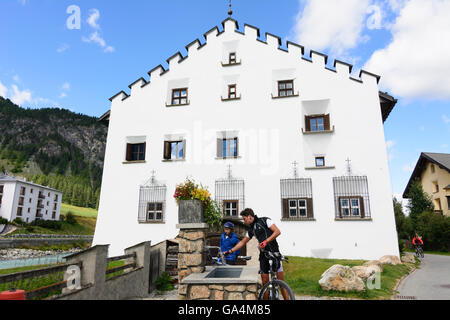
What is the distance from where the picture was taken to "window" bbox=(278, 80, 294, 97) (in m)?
17.9

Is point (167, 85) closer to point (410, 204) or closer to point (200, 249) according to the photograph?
point (200, 249)

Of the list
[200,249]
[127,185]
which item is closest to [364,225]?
[200,249]

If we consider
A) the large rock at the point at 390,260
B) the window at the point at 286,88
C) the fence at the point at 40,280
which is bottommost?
the large rock at the point at 390,260

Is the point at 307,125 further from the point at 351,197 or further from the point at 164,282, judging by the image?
the point at 164,282

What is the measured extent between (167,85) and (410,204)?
3177 centimetres

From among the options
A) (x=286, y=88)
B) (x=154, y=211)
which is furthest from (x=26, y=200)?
(x=286, y=88)

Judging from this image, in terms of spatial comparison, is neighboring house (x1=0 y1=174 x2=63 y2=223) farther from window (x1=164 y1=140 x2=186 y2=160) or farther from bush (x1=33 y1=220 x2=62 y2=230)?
window (x1=164 y1=140 x2=186 y2=160)

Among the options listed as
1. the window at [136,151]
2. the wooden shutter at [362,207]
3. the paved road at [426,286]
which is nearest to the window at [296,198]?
the wooden shutter at [362,207]

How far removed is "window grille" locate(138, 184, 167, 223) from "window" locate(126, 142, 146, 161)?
8.07 ft

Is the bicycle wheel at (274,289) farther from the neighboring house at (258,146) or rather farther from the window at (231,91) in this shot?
the window at (231,91)

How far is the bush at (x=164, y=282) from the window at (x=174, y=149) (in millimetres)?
9239

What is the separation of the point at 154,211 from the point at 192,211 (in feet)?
34.4

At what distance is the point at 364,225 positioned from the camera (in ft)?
49.3

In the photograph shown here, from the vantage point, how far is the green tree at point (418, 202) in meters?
32.5
